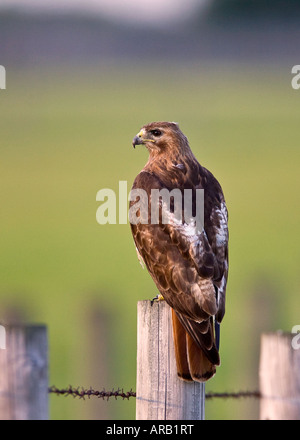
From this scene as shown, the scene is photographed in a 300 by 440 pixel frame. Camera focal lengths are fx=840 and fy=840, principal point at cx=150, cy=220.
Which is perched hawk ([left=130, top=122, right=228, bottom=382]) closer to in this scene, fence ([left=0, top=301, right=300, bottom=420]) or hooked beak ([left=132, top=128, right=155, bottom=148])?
fence ([left=0, top=301, right=300, bottom=420])

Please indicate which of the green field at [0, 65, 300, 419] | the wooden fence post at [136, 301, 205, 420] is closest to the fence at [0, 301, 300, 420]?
the wooden fence post at [136, 301, 205, 420]

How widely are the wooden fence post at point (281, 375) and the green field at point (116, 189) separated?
2.09 meters

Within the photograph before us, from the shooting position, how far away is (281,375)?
5.69m

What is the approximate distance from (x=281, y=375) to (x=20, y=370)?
71.2 inches

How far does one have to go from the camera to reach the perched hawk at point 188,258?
5239mm

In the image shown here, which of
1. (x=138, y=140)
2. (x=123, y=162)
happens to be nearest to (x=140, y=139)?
(x=138, y=140)

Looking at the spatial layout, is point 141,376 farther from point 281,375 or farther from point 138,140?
point 138,140

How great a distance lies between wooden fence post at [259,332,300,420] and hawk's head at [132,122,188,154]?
231 centimetres

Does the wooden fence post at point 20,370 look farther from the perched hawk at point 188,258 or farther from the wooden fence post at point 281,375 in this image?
the wooden fence post at point 281,375

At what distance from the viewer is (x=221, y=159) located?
33312 mm

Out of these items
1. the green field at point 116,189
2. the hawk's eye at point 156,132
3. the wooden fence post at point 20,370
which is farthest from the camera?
the green field at point 116,189

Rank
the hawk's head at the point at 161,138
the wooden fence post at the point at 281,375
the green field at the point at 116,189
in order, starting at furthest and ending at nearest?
the green field at the point at 116,189 < the hawk's head at the point at 161,138 < the wooden fence post at the point at 281,375

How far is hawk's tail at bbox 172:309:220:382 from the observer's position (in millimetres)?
4973

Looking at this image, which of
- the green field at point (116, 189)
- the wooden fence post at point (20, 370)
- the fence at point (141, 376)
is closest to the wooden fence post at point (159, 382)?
the fence at point (141, 376)
